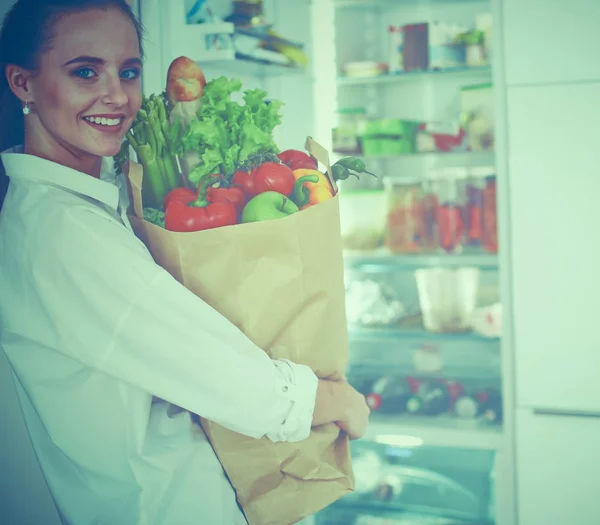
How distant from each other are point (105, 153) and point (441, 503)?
1.85 m

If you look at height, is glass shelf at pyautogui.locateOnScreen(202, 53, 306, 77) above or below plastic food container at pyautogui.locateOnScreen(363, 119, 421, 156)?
above

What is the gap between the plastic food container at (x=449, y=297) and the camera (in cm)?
239

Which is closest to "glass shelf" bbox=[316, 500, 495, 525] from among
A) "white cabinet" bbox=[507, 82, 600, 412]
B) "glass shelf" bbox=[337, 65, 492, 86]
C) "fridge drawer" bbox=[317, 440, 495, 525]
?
"fridge drawer" bbox=[317, 440, 495, 525]

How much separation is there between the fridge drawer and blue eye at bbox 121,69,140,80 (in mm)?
1789

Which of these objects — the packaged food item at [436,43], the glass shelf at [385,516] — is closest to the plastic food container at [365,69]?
the packaged food item at [436,43]

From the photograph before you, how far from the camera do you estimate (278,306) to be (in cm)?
109

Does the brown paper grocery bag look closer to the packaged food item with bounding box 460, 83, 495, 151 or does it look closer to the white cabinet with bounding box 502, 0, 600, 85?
the white cabinet with bounding box 502, 0, 600, 85

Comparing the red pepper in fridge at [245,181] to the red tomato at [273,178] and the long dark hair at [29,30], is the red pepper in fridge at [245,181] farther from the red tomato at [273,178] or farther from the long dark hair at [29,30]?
the long dark hair at [29,30]

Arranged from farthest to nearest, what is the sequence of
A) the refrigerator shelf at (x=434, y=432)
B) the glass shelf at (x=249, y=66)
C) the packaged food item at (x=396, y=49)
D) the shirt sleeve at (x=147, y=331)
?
the packaged food item at (x=396, y=49) < the refrigerator shelf at (x=434, y=432) < the glass shelf at (x=249, y=66) < the shirt sleeve at (x=147, y=331)

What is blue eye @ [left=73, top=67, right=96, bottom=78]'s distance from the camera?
1100mm

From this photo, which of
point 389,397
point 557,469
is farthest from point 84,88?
point 557,469

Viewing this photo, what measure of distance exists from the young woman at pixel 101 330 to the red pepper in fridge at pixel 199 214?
0.07 meters

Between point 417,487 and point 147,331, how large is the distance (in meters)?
1.77

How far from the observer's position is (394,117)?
2586mm
